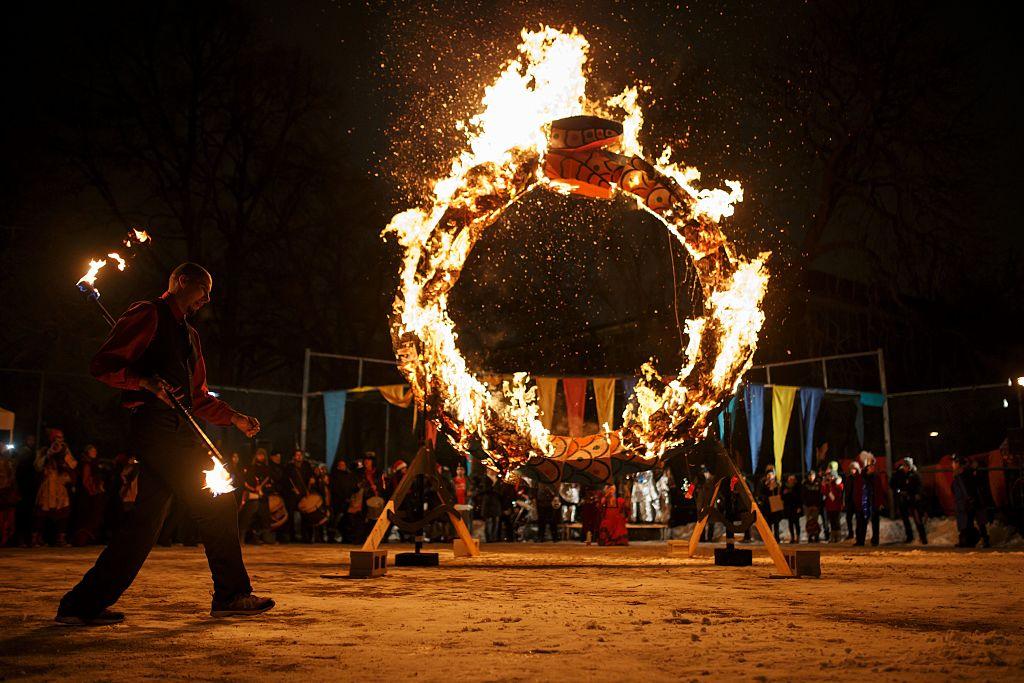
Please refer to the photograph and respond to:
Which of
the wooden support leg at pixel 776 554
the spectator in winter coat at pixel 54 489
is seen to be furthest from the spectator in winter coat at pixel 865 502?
the spectator in winter coat at pixel 54 489

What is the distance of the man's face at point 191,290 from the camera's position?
19.8 feet

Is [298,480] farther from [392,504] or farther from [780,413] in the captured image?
[780,413]

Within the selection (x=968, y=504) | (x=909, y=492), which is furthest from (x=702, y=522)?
(x=909, y=492)

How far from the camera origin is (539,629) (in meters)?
5.73

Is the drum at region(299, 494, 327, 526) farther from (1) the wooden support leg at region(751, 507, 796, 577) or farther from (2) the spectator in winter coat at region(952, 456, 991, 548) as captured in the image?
(2) the spectator in winter coat at region(952, 456, 991, 548)

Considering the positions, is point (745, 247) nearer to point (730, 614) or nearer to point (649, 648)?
point (730, 614)

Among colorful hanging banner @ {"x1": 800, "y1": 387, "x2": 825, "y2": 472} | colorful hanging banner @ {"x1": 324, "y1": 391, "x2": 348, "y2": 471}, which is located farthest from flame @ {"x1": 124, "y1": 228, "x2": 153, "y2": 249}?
colorful hanging banner @ {"x1": 800, "y1": 387, "x2": 825, "y2": 472}

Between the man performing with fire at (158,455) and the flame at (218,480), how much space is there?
0.12 ft

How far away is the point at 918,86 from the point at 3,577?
21638mm

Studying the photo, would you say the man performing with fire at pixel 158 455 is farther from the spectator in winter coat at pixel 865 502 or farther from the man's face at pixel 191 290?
the spectator in winter coat at pixel 865 502

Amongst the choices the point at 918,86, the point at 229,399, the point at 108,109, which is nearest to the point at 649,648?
the point at 229,399

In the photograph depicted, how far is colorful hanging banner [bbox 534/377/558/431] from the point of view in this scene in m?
19.5

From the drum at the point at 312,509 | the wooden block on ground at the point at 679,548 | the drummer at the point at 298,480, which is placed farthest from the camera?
the drum at the point at 312,509

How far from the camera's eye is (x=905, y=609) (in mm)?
6852
